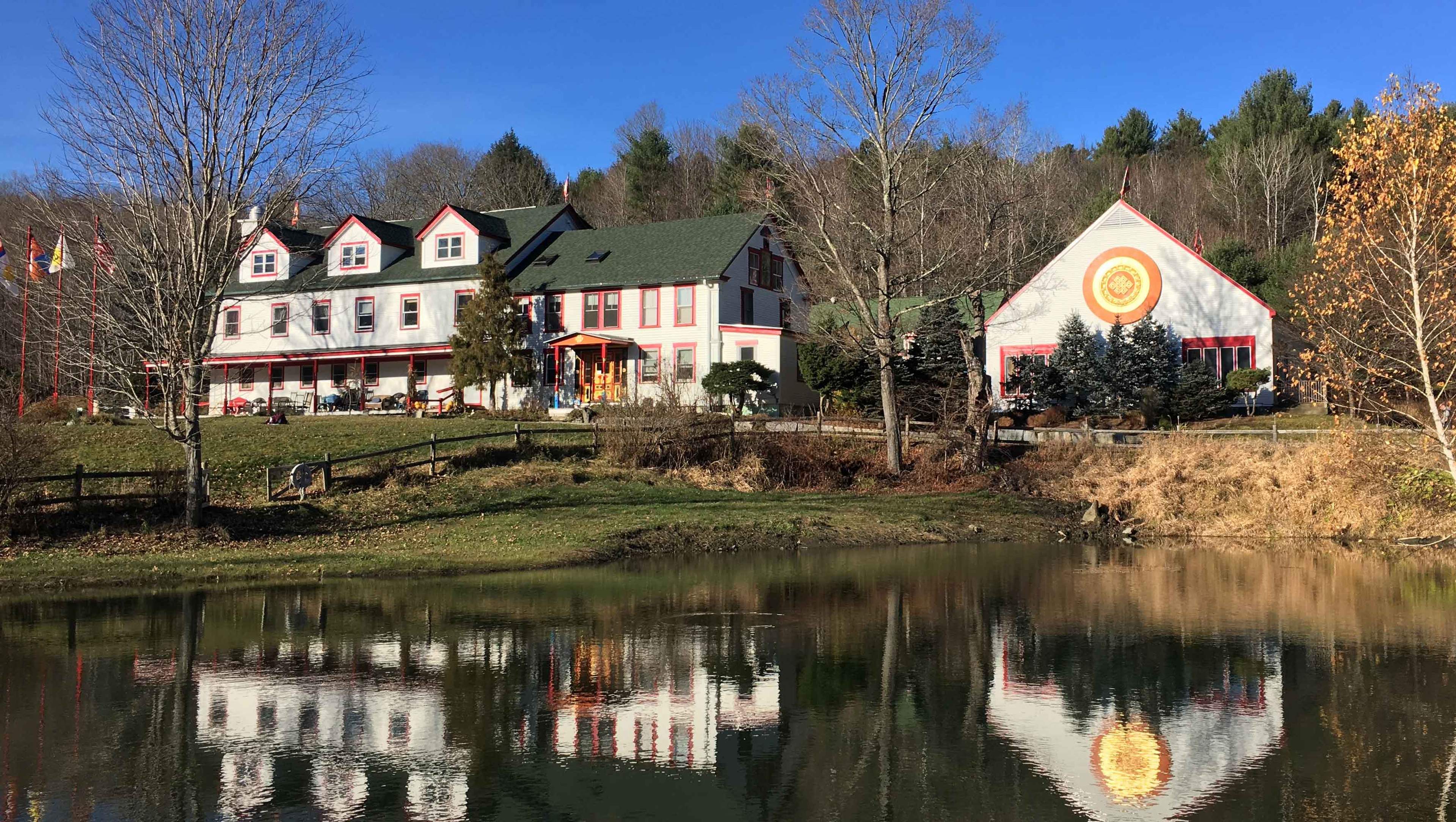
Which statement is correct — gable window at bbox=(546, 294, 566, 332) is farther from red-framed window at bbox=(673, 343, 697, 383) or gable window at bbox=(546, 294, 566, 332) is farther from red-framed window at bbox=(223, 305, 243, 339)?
red-framed window at bbox=(223, 305, 243, 339)

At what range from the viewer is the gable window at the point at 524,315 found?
46594 mm

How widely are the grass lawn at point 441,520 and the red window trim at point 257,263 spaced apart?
18.1 meters

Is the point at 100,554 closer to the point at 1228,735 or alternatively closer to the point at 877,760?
the point at 877,760

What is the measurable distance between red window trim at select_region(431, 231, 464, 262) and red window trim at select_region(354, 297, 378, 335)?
3567mm

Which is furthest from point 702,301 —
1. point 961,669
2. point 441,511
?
point 961,669

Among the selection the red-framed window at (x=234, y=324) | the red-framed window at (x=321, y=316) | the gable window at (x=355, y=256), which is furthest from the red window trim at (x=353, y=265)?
the red-framed window at (x=234, y=324)

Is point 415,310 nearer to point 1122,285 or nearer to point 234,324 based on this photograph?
point 234,324

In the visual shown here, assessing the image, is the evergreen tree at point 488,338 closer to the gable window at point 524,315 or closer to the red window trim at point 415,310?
the gable window at point 524,315

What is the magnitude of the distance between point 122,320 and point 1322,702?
3082 cm

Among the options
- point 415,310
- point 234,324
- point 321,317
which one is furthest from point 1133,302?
point 234,324

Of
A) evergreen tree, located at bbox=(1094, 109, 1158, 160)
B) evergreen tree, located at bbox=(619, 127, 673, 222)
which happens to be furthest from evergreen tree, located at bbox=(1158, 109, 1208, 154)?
evergreen tree, located at bbox=(619, 127, 673, 222)

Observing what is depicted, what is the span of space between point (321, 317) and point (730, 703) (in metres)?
45.6

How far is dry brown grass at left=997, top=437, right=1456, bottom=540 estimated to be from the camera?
26641 mm

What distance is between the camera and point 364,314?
51438 millimetres
